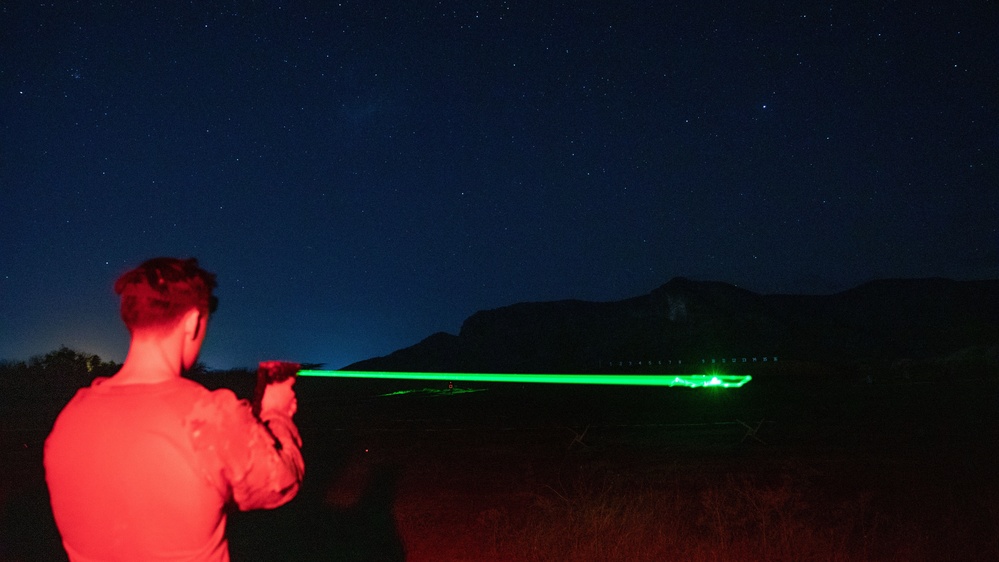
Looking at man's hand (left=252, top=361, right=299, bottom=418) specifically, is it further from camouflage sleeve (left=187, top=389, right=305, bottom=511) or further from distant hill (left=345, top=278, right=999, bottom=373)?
distant hill (left=345, top=278, right=999, bottom=373)

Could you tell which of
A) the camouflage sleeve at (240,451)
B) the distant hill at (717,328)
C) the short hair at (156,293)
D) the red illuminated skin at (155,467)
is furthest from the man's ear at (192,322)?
the distant hill at (717,328)

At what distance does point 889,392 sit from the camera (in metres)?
48.6

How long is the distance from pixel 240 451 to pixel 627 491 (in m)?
12.4

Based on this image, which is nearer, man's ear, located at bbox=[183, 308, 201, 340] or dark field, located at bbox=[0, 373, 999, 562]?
man's ear, located at bbox=[183, 308, 201, 340]

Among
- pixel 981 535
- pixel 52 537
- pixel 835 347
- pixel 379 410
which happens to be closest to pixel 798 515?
pixel 981 535

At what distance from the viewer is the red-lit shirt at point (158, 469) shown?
1880mm

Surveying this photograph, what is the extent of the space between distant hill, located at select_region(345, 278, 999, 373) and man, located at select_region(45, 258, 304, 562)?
446 ft

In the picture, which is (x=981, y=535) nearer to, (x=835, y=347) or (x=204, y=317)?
(x=204, y=317)

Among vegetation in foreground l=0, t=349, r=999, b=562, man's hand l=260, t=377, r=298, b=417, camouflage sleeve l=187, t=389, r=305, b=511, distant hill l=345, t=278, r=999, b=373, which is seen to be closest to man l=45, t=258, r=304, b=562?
camouflage sleeve l=187, t=389, r=305, b=511

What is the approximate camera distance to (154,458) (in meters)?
1.87

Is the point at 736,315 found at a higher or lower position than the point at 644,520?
higher

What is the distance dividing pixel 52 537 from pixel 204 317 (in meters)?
10.8

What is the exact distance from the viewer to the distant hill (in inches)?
5625

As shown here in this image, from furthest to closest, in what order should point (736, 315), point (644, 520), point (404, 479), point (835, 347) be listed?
point (736, 315), point (835, 347), point (404, 479), point (644, 520)
